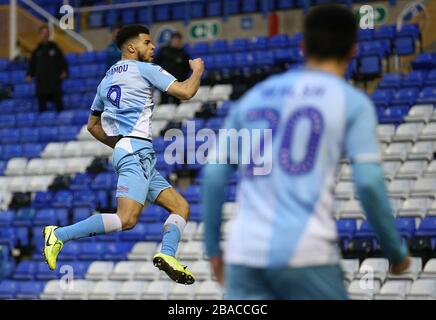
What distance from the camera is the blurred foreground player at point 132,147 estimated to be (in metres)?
7.78


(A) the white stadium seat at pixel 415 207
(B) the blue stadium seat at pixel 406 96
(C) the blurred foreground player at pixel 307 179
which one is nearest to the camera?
(C) the blurred foreground player at pixel 307 179

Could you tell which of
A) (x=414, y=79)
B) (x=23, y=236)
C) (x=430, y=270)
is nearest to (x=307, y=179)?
(x=430, y=270)

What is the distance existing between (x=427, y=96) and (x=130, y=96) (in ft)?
22.5

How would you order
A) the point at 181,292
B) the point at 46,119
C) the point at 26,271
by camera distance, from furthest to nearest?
1. the point at 46,119
2. the point at 26,271
3. the point at 181,292

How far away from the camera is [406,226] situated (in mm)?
12188

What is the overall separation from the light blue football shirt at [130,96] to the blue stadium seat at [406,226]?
480 centimetres

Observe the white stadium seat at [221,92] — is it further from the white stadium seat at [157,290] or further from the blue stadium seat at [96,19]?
the blue stadium seat at [96,19]

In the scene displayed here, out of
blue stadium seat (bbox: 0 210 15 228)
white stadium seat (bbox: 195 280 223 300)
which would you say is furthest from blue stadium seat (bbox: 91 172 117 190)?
white stadium seat (bbox: 195 280 223 300)

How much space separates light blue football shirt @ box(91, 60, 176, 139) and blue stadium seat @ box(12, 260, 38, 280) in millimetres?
6319

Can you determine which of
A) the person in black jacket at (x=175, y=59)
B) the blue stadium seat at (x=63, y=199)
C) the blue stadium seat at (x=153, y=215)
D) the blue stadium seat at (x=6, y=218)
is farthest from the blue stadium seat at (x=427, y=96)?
the blue stadium seat at (x=6, y=218)

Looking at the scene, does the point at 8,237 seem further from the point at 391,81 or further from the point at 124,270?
the point at 391,81

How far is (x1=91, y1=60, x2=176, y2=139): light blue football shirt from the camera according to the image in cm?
797
